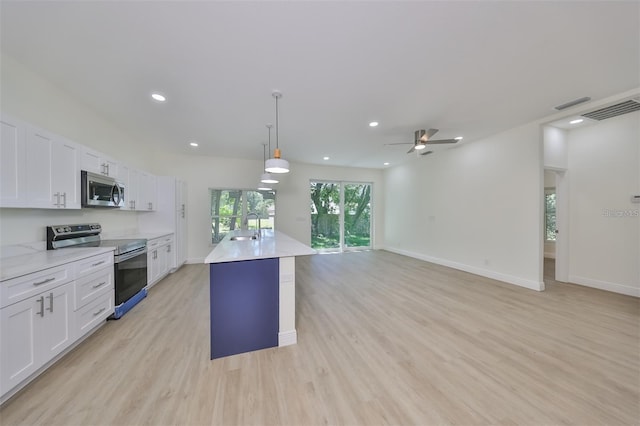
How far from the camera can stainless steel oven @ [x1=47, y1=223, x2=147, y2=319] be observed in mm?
2539

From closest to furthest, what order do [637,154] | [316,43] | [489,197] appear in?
[316,43] < [637,154] < [489,197]

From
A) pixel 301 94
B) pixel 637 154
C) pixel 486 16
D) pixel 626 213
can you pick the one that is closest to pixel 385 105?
pixel 301 94

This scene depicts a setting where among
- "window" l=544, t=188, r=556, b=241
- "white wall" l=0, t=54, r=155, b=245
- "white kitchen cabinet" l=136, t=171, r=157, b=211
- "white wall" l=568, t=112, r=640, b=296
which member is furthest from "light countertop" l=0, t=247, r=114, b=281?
"window" l=544, t=188, r=556, b=241

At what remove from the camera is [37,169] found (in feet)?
6.91

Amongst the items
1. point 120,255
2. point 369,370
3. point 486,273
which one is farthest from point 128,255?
point 486,273

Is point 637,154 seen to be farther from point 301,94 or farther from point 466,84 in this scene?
point 301,94

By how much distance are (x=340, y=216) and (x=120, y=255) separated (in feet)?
18.1

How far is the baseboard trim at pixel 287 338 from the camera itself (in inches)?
87.0

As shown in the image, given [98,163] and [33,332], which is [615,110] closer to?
[33,332]

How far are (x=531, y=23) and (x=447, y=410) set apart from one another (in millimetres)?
2944

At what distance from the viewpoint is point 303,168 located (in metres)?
6.63

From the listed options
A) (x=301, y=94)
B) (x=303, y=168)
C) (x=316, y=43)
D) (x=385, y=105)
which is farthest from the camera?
(x=303, y=168)

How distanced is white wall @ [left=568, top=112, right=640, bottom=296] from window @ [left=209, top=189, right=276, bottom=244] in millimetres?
6487

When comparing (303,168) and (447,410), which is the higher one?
(303,168)
